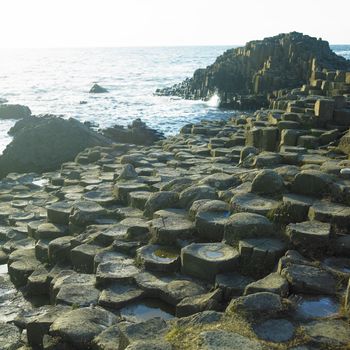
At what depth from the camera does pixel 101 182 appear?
28.5 ft

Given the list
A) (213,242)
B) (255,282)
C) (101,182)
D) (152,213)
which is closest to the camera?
(255,282)

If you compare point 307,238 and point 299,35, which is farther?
point 299,35

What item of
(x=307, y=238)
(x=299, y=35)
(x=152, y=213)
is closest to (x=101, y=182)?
(x=152, y=213)

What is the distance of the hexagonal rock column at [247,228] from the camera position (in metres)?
4.80

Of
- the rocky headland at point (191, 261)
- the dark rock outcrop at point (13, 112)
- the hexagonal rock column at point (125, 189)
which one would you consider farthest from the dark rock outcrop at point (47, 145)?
the dark rock outcrop at point (13, 112)

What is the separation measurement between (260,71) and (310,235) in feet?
87.0

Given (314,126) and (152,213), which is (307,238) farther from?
(314,126)

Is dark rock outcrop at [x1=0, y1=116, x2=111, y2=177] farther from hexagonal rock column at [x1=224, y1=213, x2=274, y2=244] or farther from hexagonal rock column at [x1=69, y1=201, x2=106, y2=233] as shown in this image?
hexagonal rock column at [x1=224, y1=213, x2=274, y2=244]

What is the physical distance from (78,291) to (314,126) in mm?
6407

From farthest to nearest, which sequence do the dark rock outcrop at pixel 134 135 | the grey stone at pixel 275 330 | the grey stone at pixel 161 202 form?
the dark rock outcrop at pixel 134 135 → the grey stone at pixel 161 202 → the grey stone at pixel 275 330

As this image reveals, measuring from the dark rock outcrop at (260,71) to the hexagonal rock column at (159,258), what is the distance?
20.9m

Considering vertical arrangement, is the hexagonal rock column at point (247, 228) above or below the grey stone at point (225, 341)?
above

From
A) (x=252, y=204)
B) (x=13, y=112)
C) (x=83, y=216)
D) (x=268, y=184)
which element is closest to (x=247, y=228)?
(x=252, y=204)

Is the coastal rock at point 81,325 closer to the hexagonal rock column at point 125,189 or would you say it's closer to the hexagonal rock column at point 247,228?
the hexagonal rock column at point 247,228
